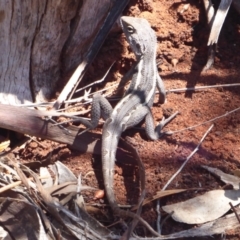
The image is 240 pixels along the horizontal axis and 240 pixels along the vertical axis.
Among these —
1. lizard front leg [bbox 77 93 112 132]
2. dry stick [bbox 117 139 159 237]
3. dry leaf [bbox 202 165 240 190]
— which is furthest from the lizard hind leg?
dry leaf [bbox 202 165 240 190]

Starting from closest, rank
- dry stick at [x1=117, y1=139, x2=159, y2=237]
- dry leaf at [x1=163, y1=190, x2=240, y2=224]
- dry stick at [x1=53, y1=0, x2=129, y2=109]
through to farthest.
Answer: dry stick at [x1=117, y1=139, x2=159, y2=237] < dry leaf at [x1=163, y1=190, x2=240, y2=224] < dry stick at [x1=53, y1=0, x2=129, y2=109]

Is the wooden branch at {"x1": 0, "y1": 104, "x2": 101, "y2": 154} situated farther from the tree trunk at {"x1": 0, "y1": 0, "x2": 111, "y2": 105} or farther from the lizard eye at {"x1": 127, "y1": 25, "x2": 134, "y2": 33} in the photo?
the lizard eye at {"x1": 127, "y1": 25, "x2": 134, "y2": 33}

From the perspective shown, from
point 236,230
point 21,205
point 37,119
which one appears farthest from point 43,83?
point 236,230

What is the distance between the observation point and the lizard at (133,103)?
186 inches

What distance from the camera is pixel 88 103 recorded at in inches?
215

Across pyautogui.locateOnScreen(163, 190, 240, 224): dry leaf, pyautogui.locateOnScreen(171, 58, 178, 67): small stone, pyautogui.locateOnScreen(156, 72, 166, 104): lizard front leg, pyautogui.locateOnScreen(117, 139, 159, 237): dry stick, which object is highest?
pyautogui.locateOnScreen(171, 58, 178, 67): small stone

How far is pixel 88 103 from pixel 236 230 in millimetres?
1929

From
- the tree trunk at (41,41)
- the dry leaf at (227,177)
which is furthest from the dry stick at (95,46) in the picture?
the dry leaf at (227,177)

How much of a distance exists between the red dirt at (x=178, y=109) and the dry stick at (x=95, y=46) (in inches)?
11.8

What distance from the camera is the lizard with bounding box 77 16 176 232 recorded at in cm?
472

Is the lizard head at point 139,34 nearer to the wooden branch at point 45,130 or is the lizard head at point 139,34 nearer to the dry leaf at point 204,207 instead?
the wooden branch at point 45,130

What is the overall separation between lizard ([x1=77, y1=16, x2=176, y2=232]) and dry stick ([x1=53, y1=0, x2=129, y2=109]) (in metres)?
0.14

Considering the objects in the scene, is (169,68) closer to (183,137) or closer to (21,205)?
(183,137)

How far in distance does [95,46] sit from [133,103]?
2.22ft
